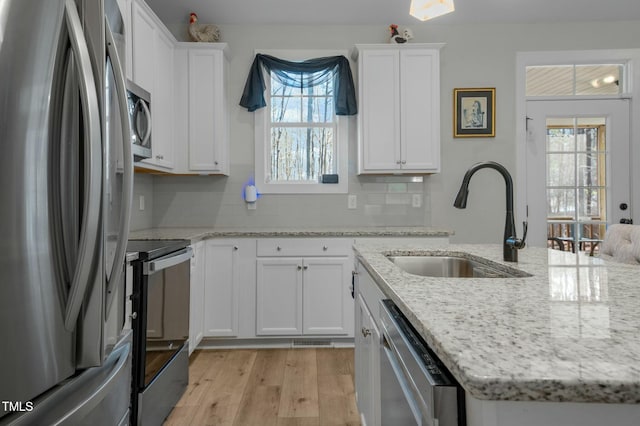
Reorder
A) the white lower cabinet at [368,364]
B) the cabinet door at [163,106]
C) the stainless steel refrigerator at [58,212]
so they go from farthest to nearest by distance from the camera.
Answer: the cabinet door at [163,106] → the white lower cabinet at [368,364] → the stainless steel refrigerator at [58,212]

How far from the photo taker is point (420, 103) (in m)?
3.12

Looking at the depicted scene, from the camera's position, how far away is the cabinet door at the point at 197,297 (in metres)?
2.55

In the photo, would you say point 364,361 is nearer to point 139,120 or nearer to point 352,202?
point 139,120

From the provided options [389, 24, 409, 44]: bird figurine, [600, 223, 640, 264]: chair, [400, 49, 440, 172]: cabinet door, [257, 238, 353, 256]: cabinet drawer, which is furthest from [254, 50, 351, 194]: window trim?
[600, 223, 640, 264]: chair

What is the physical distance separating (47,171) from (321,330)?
2.42 meters

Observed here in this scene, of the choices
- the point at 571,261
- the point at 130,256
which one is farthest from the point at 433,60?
the point at 130,256

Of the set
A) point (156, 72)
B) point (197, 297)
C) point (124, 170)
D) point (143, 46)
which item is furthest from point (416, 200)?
point (124, 170)

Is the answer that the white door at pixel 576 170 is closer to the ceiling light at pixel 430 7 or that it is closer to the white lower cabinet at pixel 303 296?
the white lower cabinet at pixel 303 296

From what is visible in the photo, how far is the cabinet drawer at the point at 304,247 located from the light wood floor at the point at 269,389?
74cm

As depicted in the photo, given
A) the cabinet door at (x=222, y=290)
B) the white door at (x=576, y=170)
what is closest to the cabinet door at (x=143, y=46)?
the cabinet door at (x=222, y=290)

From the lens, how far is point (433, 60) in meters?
3.11

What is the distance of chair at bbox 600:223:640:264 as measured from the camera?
4.93ft

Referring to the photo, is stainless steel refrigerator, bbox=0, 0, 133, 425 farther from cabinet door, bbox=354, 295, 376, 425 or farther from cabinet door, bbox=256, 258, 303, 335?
cabinet door, bbox=256, 258, 303, 335

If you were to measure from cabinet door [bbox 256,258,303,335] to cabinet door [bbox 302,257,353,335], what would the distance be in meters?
0.07
